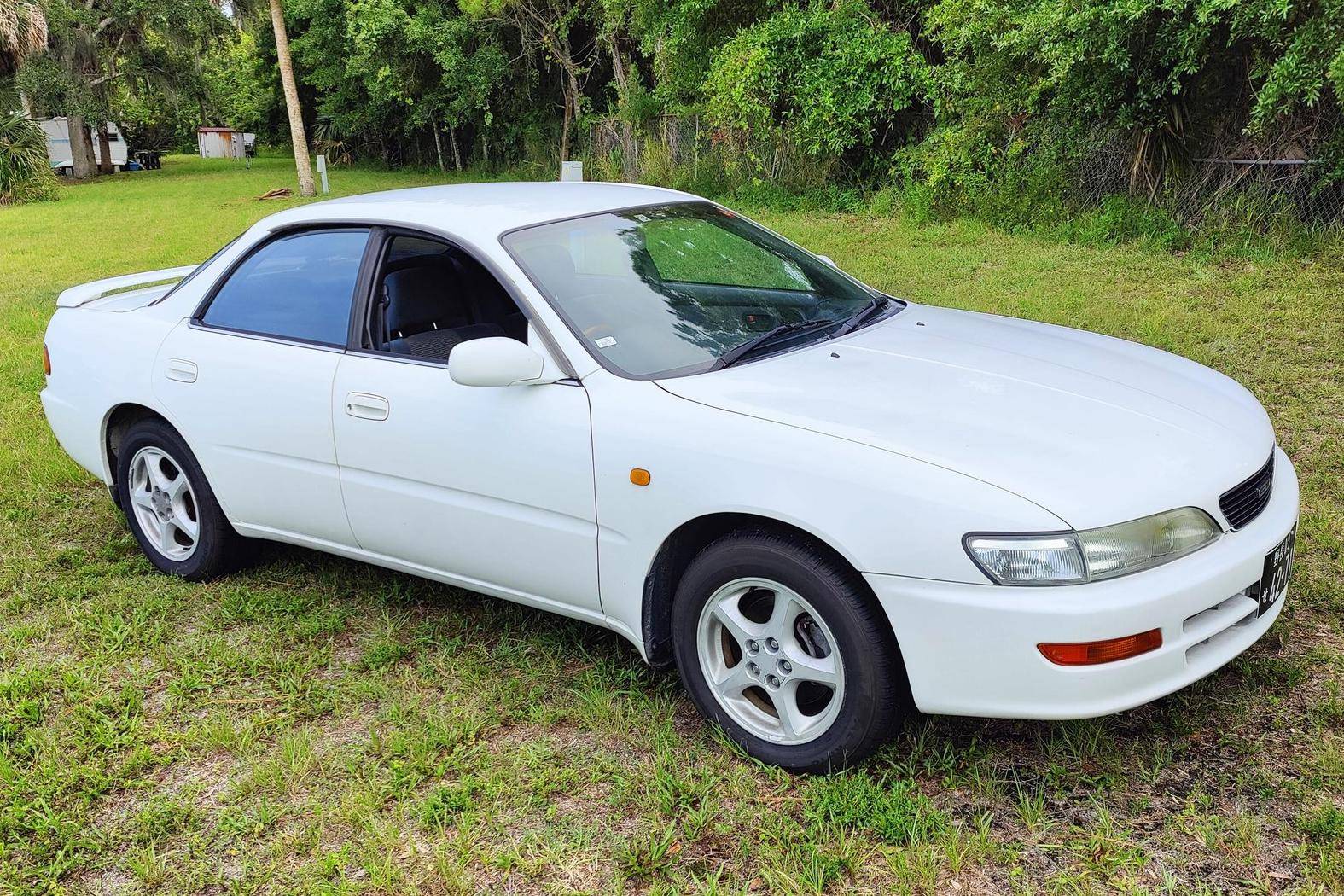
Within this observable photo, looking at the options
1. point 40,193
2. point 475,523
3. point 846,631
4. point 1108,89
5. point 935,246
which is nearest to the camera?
point 846,631

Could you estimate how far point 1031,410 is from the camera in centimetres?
309

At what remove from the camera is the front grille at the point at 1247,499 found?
116 inches

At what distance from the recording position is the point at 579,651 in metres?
3.95

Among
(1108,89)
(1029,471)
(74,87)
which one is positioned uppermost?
(74,87)

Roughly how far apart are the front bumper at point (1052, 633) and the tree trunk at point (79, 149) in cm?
3757

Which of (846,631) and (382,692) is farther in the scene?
(382,692)

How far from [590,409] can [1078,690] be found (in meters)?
1.54

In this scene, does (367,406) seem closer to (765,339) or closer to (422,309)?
(422,309)

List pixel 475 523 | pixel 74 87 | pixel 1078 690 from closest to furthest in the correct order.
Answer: pixel 1078 690 → pixel 475 523 → pixel 74 87

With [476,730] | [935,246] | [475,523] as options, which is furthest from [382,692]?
[935,246]

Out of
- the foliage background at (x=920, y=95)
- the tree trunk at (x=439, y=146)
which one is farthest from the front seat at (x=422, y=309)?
the tree trunk at (x=439, y=146)

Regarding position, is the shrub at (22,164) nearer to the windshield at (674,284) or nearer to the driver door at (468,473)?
the driver door at (468,473)

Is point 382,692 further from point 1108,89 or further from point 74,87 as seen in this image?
point 74,87

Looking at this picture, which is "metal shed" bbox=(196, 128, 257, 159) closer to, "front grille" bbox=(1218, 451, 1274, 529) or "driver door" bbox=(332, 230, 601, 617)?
"driver door" bbox=(332, 230, 601, 617)
